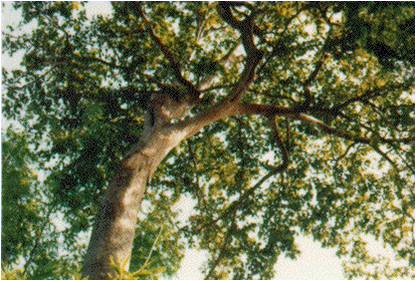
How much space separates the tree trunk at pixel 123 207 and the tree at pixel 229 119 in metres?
0.07

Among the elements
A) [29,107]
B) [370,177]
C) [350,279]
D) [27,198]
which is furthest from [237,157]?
[27,198]

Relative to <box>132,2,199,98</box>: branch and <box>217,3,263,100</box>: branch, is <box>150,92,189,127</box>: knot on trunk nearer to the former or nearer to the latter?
<box>132,2,199,98</box>: branch

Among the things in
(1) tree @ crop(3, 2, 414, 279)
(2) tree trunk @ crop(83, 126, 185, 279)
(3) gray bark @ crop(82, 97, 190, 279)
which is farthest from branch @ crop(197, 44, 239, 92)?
(2) tree trunk @ crop(83, 126, 185, 279)

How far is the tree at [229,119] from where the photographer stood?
34.0 ft

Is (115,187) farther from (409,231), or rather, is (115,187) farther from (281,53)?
(409,231)

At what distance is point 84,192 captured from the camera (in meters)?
12.6

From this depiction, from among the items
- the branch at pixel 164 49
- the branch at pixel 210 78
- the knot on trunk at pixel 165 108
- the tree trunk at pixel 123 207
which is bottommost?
Result: the tree trunk at pixel 123 207

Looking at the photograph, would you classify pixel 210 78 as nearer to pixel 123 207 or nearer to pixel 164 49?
pixel 164 49

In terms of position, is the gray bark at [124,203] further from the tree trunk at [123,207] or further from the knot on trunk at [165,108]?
the knot on trunk at [165,108]

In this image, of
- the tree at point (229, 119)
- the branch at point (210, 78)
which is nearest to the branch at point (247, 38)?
the tree at point (229, 119)

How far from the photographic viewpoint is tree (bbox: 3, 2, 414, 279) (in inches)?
408

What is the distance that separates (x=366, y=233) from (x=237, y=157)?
15.0ft

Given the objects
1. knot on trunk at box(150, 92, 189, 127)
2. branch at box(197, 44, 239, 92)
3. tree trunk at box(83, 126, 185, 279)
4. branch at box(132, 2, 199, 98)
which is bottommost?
tree trunk at box(83, 126, 185, 279)

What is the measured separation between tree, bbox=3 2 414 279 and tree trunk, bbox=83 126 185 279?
7 centimetres
